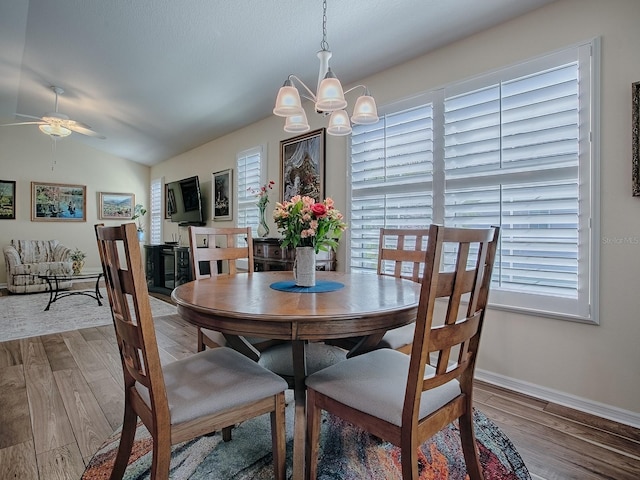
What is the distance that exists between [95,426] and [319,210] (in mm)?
1715

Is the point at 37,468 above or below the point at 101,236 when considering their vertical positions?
below

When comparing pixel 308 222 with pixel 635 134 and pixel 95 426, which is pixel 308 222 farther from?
pixel 635 134

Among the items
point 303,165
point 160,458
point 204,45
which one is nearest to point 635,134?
point 160,458

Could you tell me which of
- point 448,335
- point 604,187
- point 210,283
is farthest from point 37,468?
point 604,187

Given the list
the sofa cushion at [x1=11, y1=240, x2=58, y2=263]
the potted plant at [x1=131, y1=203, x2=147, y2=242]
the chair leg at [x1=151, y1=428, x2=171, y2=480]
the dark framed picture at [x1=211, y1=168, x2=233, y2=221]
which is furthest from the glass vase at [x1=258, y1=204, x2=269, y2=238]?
the sofa cushion at [x1=11, y1=240, x2=58, y2=263]

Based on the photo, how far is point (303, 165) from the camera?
3.87 meters

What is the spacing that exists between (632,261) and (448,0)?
1.90 m

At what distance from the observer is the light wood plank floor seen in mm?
1572

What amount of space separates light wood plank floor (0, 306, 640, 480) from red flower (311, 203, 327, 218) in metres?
1.48

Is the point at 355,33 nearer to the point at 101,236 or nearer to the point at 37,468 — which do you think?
the point at 101,236

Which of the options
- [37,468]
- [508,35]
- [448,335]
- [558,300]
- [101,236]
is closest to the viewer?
[448,335]

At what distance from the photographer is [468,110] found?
2.53 metres

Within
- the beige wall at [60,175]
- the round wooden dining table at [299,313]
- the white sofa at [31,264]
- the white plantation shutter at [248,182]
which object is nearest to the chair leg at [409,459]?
the round wooden dining table at [299,313]

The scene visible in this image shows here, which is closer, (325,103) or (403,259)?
(325,103)
